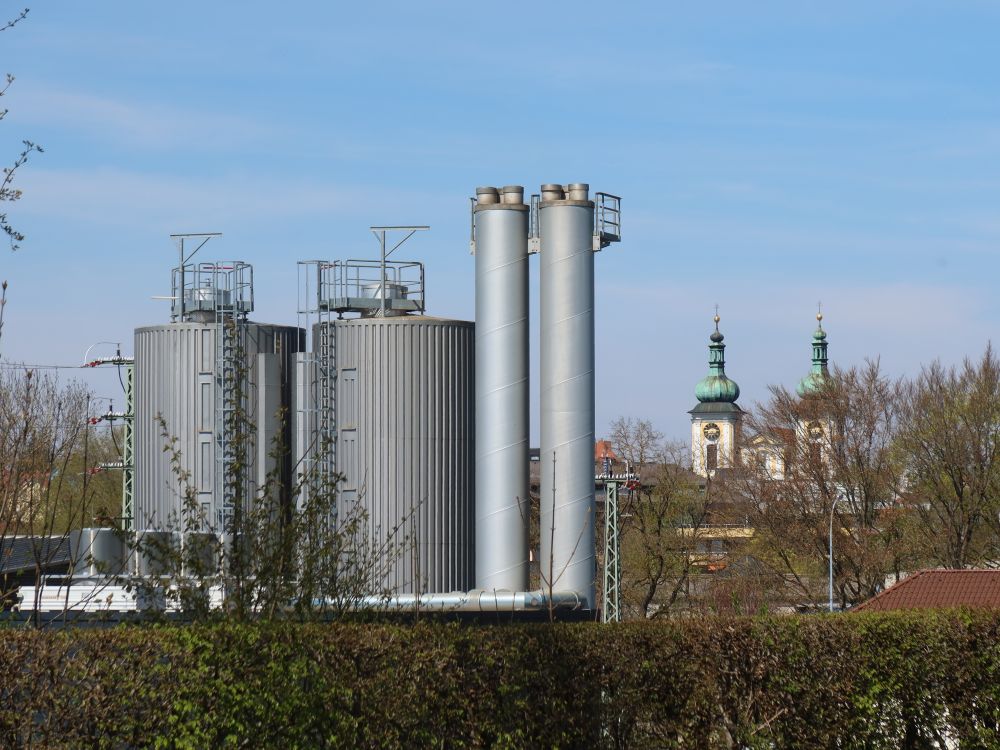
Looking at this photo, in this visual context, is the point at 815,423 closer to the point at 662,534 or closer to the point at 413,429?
the point at 662,534

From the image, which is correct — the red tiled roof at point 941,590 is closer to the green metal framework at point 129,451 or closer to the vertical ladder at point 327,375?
the vertical ladder at point 327,375

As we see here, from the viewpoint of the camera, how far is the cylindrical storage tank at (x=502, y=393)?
34.4 meters

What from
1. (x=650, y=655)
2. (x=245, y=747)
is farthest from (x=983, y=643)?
(x=245, y=747)

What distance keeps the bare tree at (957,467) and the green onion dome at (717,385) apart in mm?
106428

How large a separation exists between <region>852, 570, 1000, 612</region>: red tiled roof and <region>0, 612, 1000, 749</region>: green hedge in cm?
1254

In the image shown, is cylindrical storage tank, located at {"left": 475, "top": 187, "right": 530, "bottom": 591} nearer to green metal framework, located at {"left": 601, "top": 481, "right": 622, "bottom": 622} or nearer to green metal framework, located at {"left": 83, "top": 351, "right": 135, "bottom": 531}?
green metal framework, located at {"left": 601, "top": 481, "right": 622, "bottom": 622}

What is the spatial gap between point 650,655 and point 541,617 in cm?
2021

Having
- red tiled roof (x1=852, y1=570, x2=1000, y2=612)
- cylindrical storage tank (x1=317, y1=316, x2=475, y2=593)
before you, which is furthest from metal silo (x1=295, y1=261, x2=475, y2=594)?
red tiled roof (x1=852, y1=570, x2=1000, y2=612)

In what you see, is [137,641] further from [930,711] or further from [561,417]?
[561,417]

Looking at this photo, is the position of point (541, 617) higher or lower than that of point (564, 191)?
lower

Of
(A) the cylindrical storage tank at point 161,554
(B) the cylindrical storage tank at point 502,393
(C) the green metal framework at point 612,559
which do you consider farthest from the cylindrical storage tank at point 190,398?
(A) the cylindrical storage tank at point 161,554

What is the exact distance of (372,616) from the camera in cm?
1276

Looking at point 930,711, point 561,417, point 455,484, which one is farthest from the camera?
point 455,484

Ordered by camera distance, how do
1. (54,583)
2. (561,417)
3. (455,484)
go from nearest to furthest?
(54,583) → (561,417) → (455,484)
